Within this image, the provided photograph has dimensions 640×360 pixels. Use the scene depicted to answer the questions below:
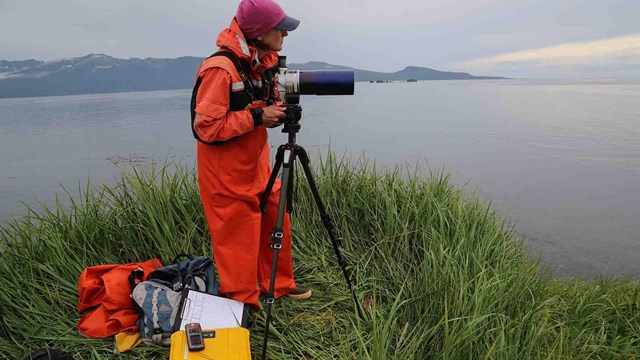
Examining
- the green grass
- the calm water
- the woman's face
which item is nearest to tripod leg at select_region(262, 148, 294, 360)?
the green grass

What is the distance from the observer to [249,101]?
91.8 inches

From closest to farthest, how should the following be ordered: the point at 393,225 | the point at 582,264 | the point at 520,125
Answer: the point at 393,225 → the point at 582,264 → the point at 520,125

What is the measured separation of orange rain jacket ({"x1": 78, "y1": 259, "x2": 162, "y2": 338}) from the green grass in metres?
0.09

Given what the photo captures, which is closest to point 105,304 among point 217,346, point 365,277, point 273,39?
point 217,346

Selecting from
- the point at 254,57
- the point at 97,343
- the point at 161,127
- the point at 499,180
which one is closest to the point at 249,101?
the point at 254,57

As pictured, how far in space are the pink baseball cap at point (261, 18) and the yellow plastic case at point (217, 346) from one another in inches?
62.9

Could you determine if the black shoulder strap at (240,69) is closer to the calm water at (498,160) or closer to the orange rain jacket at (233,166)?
the orange rain jacket at (233,166)

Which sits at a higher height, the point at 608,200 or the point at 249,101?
the point at 249,101

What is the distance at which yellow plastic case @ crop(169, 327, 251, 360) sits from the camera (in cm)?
208

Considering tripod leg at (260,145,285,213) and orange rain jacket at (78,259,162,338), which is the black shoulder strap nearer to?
tripod leg at (260,145,285,213)

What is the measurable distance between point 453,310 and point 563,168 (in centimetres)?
1244

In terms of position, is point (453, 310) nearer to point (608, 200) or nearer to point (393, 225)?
point (393, 225)

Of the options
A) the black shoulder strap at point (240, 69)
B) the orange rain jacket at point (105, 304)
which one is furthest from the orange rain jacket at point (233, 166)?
the orange rain jacket at point (105, 304)

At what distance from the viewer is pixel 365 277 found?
3199 mm
